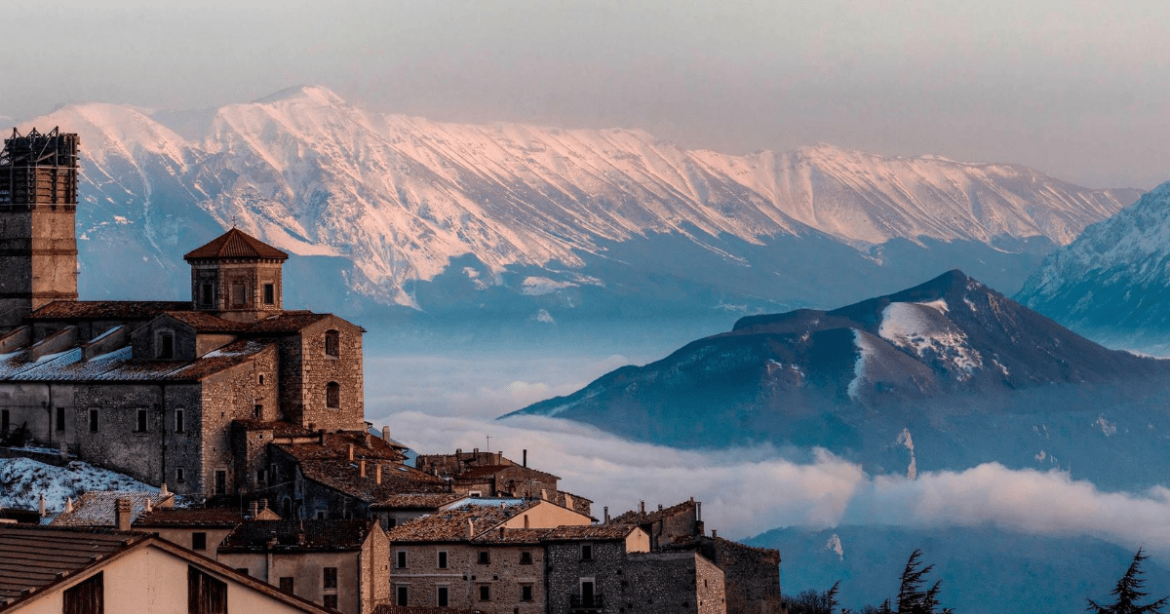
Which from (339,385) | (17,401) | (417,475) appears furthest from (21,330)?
(417,475)

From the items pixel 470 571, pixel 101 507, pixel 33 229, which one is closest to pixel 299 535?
pixel 470 571

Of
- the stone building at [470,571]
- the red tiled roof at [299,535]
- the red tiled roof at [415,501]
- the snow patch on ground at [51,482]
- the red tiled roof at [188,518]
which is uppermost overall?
the snow patch on ground at [51,482]

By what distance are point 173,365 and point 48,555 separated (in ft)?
228

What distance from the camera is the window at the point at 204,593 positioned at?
34688 mm

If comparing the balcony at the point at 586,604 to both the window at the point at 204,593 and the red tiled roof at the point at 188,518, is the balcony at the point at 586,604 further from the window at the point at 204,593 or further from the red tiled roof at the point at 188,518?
the window at the point at 204,593

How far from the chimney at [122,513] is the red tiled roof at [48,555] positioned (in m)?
48.2

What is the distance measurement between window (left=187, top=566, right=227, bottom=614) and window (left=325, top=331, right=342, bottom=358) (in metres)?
73.5

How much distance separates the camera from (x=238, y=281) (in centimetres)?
10956

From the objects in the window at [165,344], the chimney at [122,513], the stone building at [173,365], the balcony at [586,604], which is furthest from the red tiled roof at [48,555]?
the window at [165,344]

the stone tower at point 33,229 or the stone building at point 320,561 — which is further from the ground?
the stone tower at point 33,229

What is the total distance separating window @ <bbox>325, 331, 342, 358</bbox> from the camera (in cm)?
10812

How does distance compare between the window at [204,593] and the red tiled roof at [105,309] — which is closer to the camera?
the window at [204,593]

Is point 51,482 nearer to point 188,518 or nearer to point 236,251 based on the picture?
point 236,251

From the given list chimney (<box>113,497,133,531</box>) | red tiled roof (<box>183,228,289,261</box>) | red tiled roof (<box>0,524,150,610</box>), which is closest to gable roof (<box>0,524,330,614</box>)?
red tiled roof (<box>0,524,150,610</box>)
